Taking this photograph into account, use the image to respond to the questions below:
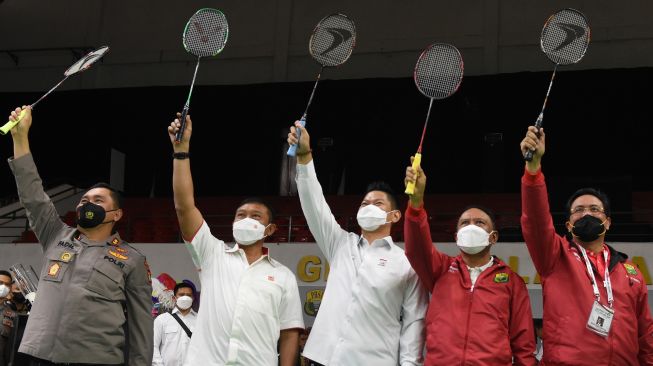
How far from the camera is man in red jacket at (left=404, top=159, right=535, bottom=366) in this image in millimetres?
3992

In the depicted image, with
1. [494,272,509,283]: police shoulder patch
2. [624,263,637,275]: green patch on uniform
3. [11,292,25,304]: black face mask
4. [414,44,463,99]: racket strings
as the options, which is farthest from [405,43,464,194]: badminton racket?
[11,292,25,304]: black face mask

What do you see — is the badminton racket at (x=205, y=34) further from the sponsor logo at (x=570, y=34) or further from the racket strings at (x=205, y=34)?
the sponsor logo at (x=570, y=34)

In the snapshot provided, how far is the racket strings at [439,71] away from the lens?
16.1 feet

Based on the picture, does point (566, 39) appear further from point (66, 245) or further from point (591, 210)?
point (66, 245)

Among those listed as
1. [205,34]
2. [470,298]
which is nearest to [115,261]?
[205,34]

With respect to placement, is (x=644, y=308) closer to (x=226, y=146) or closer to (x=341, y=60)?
(x=341, y=60)

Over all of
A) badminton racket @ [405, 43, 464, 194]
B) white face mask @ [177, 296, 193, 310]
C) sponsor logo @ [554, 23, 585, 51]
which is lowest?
white face mask @ [177, 296, 193, 310]

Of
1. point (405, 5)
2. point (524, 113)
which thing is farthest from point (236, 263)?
point (405, 5)

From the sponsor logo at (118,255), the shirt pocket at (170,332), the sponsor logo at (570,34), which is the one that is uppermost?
the sponsor logo at (570,34)

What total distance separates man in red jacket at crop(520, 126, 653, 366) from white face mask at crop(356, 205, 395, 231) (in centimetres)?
74

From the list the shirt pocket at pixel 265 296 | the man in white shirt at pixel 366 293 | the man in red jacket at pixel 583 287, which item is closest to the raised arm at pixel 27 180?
the shirt pocket at pixel 265 296

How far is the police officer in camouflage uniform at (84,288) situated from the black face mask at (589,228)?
7.28 feet

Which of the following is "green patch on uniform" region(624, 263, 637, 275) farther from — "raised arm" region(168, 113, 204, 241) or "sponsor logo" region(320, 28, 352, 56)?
"raised arm" region(168, 113, 204, 241)

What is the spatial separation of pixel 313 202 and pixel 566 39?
169 centimetres
